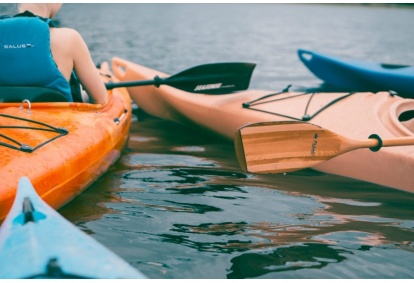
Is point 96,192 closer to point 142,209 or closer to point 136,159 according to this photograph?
point 142,209

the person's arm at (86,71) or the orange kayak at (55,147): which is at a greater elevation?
the person's arm at (86,71)

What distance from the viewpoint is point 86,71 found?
3.69m

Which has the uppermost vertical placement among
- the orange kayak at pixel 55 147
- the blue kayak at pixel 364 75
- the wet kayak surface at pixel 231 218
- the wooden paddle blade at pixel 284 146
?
the blue kayak at pixel 364 75

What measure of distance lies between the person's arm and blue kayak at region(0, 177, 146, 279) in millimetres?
1632

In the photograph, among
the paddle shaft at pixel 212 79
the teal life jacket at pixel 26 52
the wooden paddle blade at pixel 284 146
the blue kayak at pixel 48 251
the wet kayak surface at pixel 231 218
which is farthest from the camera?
the paddle shaft at pixel 212 79

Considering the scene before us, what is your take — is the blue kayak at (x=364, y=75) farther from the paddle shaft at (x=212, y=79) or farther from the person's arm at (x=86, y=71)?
the person's arm at (x=86, y=71)

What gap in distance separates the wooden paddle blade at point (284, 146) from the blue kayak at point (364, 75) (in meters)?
3.20

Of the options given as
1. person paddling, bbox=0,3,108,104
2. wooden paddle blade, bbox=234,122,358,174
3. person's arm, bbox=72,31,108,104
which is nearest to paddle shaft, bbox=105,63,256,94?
person's arm, bbox=72,31,108,104

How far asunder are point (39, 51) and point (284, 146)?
152 centimetres

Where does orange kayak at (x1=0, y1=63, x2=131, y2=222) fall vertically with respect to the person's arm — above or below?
below

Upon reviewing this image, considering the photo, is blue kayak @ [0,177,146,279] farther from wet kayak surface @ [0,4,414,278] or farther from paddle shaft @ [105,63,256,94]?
paddle shaft @ [105,63,256,94]

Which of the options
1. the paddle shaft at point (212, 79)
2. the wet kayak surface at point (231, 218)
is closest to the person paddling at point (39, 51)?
the wet kayak surface at point (231, 218)

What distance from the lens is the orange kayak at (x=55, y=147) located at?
2.78m

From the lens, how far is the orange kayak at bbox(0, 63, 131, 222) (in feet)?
9.12
